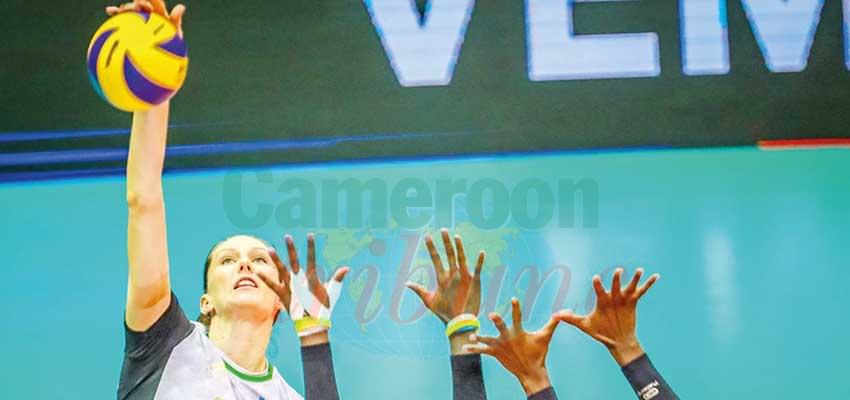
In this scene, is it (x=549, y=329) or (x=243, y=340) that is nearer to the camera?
(x=549, y=329)

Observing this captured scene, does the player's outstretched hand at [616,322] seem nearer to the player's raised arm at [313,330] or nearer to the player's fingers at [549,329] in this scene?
the player's fingers at [549,329]

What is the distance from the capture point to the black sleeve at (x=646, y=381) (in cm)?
324

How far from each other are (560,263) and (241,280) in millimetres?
1534

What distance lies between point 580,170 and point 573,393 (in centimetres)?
112

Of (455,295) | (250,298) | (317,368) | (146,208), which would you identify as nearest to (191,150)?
(250,298)

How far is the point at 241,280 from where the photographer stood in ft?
13.6

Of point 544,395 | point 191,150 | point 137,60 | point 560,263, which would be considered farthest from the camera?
point 191,150

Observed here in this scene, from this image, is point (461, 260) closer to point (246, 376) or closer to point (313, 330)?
point (313, 330)

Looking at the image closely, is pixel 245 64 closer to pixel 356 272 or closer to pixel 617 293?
pixel 356 272

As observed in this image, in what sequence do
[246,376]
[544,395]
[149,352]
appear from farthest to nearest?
1. [246,376]
2. [149,352]
3. [544,395]

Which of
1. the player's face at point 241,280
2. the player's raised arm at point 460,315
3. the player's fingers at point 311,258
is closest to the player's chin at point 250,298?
the player's face at point 241,280

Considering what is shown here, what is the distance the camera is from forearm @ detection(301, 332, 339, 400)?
3494mm

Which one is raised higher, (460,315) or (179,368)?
(460,315)

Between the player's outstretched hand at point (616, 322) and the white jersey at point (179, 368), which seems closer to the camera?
the player's outstretched hand at point (616, 322)
